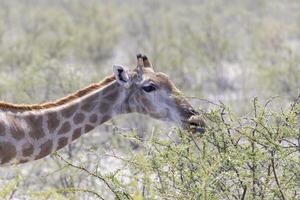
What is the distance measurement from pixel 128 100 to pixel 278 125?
2087 mm

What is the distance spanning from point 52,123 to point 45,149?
25cm

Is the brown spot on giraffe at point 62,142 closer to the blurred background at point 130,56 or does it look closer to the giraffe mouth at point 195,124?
the blurred background at point 130,56

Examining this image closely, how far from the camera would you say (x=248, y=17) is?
80.3ft

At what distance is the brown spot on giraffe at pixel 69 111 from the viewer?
7.12 meters

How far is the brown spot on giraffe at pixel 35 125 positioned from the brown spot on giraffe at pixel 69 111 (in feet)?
1.04

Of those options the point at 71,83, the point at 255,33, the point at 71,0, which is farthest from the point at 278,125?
the point at 71,0

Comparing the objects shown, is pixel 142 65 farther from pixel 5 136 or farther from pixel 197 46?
pixel 197 46

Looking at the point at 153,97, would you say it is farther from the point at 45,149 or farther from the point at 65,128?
the point at 45,149

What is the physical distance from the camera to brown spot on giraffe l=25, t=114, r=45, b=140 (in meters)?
6.77

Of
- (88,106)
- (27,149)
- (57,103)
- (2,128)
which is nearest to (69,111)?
(57,103)

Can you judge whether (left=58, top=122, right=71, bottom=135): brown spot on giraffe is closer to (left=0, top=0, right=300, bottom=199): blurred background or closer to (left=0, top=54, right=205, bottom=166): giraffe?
(left=0, top=54, right=205, bottom=166): giraffe

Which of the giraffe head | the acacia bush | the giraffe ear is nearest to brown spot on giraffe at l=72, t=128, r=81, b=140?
the giraffe head

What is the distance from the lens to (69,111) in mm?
7156

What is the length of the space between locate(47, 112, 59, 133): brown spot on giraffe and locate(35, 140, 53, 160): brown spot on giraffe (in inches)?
4.8
